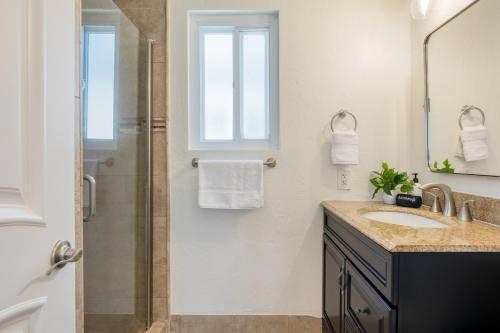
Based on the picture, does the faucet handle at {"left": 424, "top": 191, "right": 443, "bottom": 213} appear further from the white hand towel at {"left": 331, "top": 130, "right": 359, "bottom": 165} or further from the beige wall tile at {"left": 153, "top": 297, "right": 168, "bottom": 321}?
the beige wall tile at {"left": 153, "top": 297, "right": 168, "bottom": 321}

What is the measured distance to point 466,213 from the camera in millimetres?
1170

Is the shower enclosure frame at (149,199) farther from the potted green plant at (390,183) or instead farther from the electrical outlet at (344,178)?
the potted green plant at (390,183)

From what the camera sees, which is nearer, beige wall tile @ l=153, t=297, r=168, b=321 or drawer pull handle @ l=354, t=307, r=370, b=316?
drawer pull handle @ l=354, t=307, r=370, b=316

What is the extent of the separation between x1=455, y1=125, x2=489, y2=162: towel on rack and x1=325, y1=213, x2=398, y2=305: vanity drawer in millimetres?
619

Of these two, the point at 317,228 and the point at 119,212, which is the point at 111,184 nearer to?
the point at 119,212

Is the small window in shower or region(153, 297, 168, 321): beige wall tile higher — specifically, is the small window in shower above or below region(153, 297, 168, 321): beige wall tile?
above

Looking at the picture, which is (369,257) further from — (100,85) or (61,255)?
(100,85)

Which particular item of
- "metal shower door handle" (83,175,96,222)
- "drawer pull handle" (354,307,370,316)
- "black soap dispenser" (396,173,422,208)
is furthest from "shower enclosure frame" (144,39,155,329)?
"black soap dispenser" (396,173,422,208)

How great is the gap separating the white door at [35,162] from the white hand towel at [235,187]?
92cm

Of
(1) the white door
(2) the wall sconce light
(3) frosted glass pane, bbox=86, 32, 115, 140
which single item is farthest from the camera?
(2) the wall sconce light

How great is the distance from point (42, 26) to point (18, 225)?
0.43 meters

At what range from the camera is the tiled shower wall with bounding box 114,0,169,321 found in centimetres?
164

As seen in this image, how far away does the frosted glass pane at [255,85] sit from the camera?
69.0 inches

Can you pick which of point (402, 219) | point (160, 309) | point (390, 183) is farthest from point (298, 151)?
point (160, 309)
